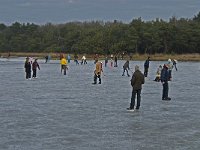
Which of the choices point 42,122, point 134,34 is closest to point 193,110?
point 42,122

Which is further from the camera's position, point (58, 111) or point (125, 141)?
point (58, 111)

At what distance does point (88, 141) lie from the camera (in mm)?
10047

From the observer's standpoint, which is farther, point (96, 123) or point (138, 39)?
point (138, 39)

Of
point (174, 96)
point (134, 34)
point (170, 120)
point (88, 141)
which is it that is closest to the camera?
point (88, 141)

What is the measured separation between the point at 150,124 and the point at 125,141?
236 cm

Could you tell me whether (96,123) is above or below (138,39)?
below

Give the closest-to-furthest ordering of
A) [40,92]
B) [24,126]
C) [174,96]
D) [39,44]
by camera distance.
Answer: [24,126]
[174,96]
[40,92]
[39,44]

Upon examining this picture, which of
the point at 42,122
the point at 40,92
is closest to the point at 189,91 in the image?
the point at 40,92

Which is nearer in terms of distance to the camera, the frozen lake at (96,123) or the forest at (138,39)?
the frozen lake at (96,123)

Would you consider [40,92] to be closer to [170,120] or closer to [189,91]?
[189,91]

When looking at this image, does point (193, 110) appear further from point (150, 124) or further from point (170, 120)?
point (150, 124)

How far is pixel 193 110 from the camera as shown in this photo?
15.2 m

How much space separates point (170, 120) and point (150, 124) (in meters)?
0.94

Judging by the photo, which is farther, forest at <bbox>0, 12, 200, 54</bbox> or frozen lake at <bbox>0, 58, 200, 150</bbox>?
forest at <bbox>0, 12, 200, 54</bbox>
